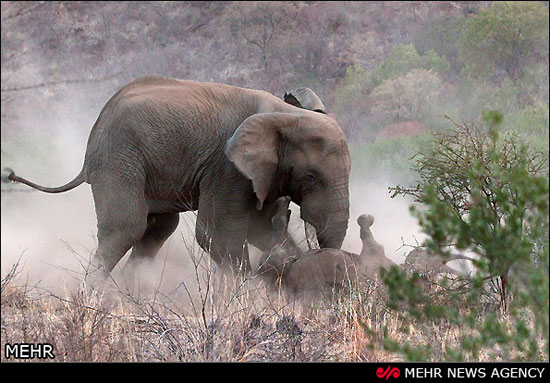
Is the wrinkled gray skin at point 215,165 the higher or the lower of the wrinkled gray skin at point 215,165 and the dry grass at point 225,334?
the higher

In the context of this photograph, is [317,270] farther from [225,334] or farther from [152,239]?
[152,239]

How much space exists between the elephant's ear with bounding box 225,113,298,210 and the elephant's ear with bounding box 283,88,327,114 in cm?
62

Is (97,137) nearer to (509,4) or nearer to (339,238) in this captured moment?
(339,238)

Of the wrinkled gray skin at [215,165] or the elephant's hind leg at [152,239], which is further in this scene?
the elephant's hind leg at [152,239]

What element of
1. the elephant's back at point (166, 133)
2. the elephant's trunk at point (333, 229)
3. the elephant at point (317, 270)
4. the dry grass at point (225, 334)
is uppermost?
the elephant's back at point (166, 133)

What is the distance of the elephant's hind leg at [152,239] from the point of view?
8.55m

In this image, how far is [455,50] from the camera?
27672mm

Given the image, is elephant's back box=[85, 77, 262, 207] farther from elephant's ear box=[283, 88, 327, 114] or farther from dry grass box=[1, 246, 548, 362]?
dry grass box=[1, 246, 548, 362]

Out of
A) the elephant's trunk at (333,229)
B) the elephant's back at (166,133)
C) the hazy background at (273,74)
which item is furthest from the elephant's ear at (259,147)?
the hazy background at (273,74)

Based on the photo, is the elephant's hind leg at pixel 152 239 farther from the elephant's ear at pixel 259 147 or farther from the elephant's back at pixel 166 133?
the elephant's ear at pixel 259 147

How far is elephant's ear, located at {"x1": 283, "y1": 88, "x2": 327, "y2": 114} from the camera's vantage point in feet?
26.7
